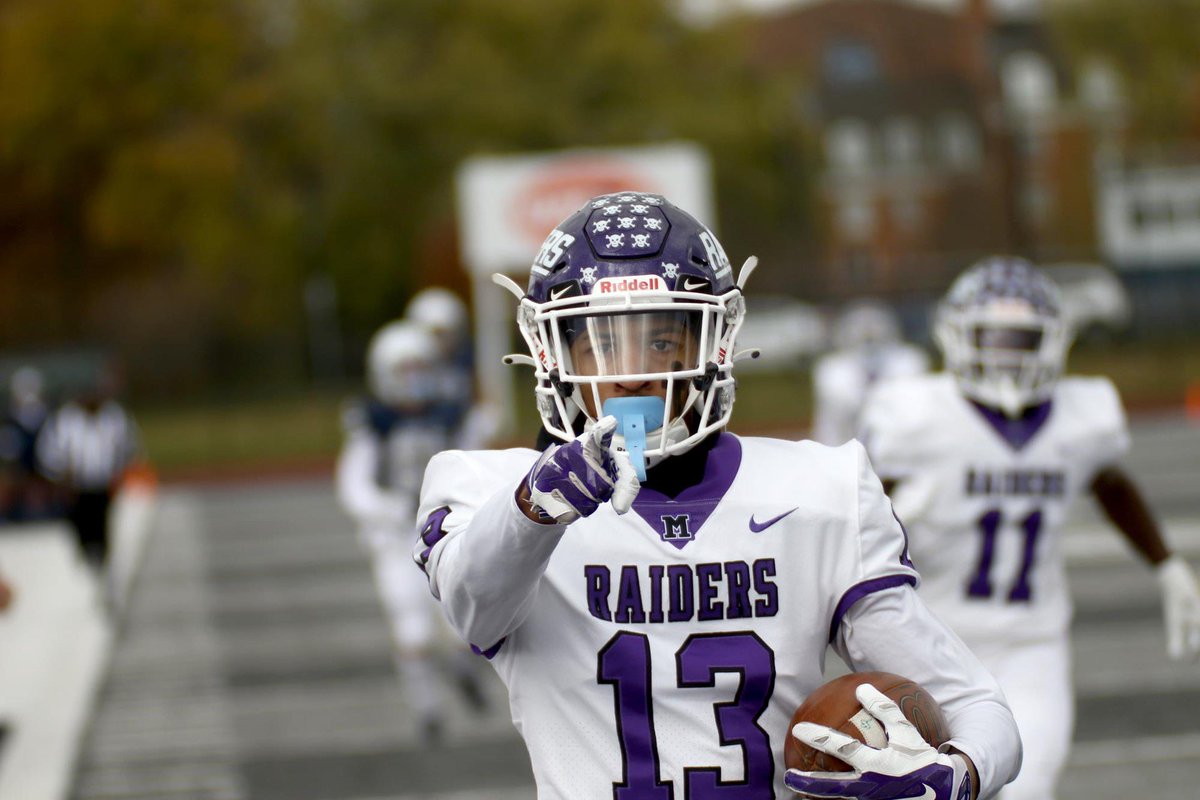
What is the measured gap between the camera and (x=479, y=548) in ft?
8.29

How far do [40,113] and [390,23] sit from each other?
7493mm

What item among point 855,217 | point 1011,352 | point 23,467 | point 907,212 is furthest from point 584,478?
point 855,217

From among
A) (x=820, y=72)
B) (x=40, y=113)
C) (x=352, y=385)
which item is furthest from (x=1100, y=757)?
(x=820, y=72)

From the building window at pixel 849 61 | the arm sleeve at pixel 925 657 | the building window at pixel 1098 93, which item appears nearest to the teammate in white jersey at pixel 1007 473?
the arm sleeve at pixel 925 657

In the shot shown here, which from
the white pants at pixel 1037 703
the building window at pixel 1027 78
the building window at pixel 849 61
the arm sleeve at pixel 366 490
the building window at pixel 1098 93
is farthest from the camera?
the building window at pixel 849 61

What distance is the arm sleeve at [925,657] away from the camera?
2.72m

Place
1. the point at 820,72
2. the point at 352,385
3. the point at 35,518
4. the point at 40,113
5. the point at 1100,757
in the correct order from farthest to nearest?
the point at 820,72, the point at 40,113, the point at 352,385, the point at 35,518, the point at 1100,757

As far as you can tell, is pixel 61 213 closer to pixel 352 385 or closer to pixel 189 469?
pixel 352 385

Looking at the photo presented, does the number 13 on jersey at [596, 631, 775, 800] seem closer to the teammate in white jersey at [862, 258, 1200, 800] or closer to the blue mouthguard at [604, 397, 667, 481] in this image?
the blue mouthguard at [604, 397, 667, 481]

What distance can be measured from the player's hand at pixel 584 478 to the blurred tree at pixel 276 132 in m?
30.1

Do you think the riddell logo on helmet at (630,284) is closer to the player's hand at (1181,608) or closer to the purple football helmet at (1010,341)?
the purple football helmet at (1010,341)

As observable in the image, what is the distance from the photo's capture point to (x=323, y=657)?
988 cm

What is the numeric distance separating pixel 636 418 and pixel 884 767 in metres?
0.60

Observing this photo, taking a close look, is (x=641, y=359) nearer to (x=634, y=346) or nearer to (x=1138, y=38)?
(x=634, y=346)
